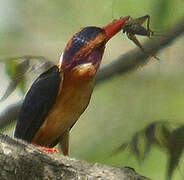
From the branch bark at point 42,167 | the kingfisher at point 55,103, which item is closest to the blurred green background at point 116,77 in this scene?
the kingfisher at point 55,103

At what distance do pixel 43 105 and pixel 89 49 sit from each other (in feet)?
0.91

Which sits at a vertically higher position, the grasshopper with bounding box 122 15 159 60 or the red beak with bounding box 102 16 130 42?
the red beak with bounding box 102 16 130 42

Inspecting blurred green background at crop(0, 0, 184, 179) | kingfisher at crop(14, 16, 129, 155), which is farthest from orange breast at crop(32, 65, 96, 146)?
blurred green background at crop(0, 0, 184, 179)

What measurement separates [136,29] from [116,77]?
23 cm

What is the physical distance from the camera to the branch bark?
2.37ft

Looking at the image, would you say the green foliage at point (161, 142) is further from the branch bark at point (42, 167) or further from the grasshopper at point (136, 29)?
the branch bark at point (42, 167)

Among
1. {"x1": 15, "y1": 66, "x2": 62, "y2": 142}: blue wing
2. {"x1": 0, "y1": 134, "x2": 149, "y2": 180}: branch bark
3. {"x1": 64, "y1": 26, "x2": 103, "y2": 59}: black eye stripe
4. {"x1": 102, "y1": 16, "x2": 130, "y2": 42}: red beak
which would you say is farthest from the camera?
{"x1": 102, "y1": 16, "x2": 130, "y2": 42}: red beak

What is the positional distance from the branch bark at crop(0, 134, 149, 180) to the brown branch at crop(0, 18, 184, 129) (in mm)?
768

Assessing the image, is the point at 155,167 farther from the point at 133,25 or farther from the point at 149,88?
the point at 133,25

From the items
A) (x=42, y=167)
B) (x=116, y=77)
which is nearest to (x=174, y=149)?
(x=116, y=77)

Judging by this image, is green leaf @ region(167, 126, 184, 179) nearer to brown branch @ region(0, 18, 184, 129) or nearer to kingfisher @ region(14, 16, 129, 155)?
brown branch @ region(0, 18, 184, 129)

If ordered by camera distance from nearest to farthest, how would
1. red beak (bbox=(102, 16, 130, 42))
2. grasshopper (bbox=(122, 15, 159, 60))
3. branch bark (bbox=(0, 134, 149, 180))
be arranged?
branch bark (bbox=(0, 134, 149, 180)) → red beak (bbox=(102, 16, 130, 42)) → grasshopper (bbox=(122, 15, 159, 60))

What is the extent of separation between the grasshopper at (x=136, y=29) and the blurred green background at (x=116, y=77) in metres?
0.05

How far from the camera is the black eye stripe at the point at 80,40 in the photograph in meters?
1.33
